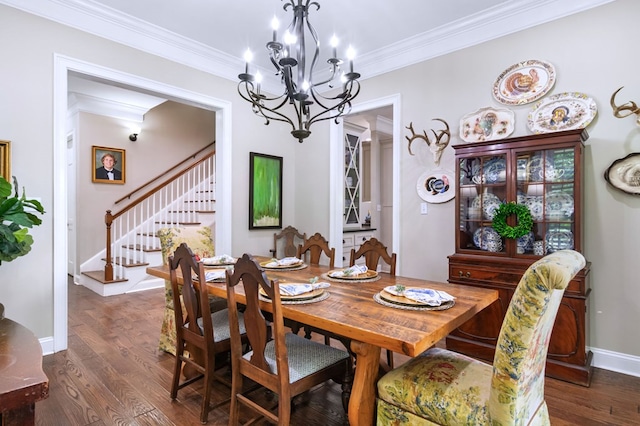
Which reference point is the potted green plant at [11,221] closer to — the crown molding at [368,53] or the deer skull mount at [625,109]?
the crown molding at [368,53]

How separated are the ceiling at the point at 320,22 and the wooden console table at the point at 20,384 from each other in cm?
284

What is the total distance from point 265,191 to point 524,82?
297 cm

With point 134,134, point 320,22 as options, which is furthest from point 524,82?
point 134,134

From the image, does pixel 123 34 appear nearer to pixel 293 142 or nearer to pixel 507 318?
pixel 293 142

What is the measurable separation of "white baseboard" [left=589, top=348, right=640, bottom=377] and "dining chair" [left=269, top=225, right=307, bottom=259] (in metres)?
3.10

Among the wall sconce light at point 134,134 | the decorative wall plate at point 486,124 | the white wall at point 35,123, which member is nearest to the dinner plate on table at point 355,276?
the decorative wall plate at point 486,124

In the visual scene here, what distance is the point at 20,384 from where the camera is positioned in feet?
2.79

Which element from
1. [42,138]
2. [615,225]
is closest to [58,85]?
[42,138]

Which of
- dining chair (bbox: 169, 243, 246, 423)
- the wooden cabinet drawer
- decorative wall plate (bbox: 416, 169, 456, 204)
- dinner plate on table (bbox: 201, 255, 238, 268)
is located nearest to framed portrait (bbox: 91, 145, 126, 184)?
the wooden cabinet drawer

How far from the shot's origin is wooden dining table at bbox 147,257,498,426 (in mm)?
1285

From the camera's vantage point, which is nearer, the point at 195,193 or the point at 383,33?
the point at 383,33

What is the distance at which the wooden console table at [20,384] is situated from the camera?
0.82m

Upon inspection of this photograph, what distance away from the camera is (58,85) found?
2.81 m

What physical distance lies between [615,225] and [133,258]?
582 cm
